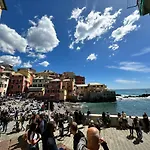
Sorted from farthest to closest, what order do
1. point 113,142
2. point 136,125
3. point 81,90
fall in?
point 81,90
point 136,125
point 113,142

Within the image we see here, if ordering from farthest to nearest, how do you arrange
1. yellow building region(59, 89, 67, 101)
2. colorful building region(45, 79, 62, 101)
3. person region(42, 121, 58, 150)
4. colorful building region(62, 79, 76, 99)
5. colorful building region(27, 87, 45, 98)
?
1. colorful building region(62, 79, 76, 99)
2. yellow building region(59, 89, 67, 101)
3. colorful building region(45, 79, 62, 101)
4. colorful building region(27, 87, 45, 98)
5. person region(42, 121, 58, 150)

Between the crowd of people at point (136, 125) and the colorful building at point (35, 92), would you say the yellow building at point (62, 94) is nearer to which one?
the colorful building at point (35, 92)

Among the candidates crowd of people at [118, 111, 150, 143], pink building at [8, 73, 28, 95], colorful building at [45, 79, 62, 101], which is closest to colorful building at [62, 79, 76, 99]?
colorful building at [45, 79, 62, 101]

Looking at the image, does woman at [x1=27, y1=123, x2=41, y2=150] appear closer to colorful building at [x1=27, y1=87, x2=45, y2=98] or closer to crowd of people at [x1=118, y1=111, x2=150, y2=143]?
crowd of people at [x1=118, y1=111, x2=150, y2=143]

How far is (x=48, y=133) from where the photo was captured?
327 centimetres

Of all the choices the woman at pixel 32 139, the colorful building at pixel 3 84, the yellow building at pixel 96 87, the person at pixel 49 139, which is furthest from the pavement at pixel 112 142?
the yellow building at pixel 96 87

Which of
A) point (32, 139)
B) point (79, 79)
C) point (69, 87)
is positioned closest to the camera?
point (32, 139)

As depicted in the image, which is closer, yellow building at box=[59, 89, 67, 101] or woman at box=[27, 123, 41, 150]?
woman at box=[27, 123, 41, 150]

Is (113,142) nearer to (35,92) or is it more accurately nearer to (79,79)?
(35,92)

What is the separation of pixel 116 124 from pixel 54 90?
6368 centimetres

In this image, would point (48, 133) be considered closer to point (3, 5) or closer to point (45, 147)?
point (45, 147)

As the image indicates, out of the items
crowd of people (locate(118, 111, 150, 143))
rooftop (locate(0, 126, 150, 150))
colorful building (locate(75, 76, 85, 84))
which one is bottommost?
rooftop (locate(0, 126, 150, 150))

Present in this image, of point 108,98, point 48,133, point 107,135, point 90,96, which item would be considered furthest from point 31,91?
→ point 48,133

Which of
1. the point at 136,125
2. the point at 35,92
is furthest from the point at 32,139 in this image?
the point at 35,92
